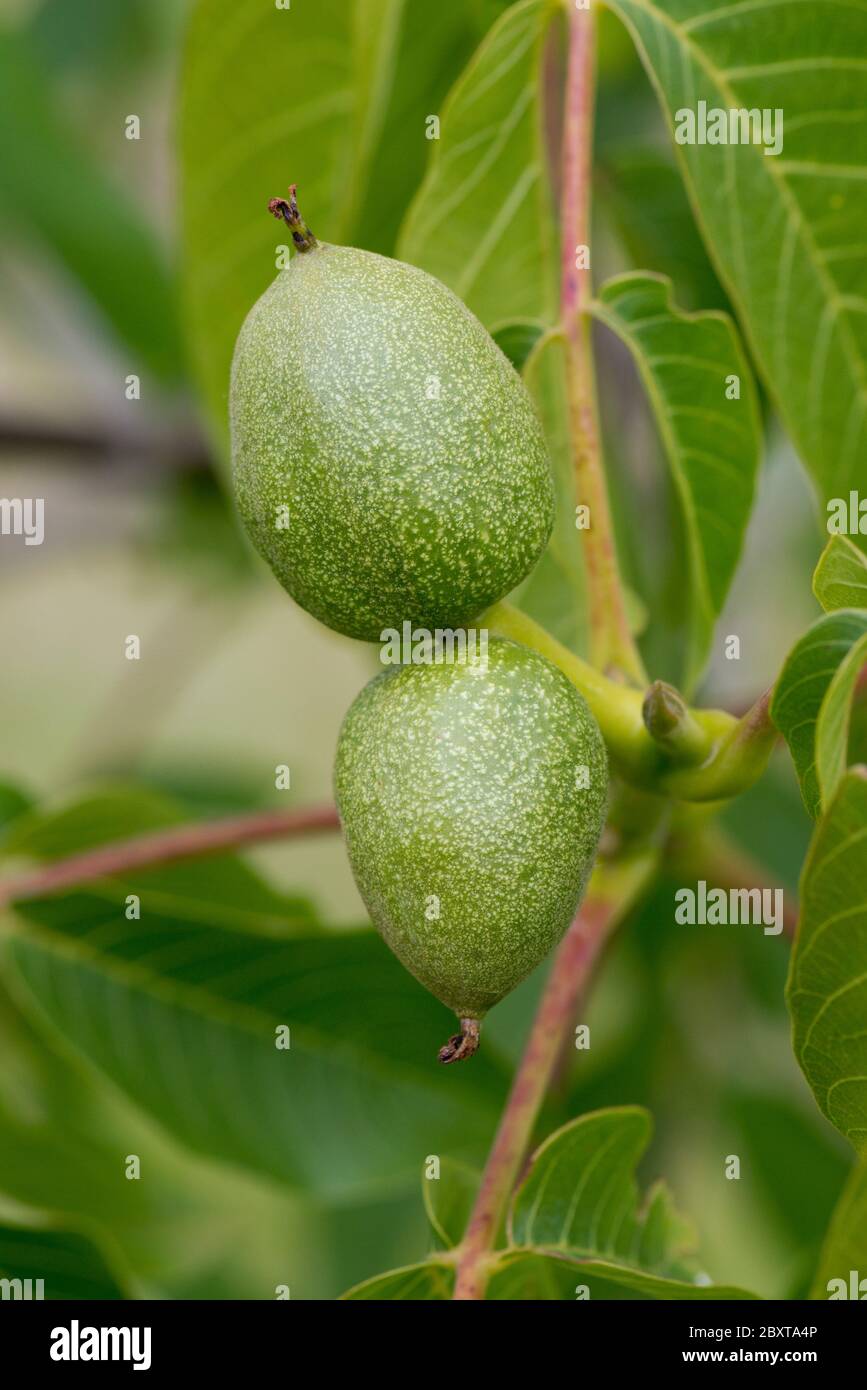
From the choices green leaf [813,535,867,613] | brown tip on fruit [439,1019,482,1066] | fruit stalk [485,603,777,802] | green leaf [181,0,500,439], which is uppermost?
green leaf [181,0,500,439]

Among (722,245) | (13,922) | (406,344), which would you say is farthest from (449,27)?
(13,922)

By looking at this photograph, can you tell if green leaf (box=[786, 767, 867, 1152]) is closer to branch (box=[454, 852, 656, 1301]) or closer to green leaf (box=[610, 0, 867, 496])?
branch (box=[454, 852, 656, 1301])

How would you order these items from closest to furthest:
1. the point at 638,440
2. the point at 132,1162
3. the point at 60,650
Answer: the point at 132,1162
the point at 638,440
the point at 60,650

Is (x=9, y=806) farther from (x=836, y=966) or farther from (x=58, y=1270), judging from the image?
(x=836, y=966)

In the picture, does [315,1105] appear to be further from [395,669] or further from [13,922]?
[395,669]

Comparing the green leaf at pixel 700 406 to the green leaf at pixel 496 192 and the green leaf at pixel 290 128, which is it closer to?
the green leaf at pixel 496 192

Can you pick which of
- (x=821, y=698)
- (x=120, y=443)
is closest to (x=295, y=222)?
(x=821, y=698)

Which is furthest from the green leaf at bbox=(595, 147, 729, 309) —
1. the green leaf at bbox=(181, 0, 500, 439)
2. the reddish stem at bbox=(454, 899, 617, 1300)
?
the reddish stem at bbox=(454, 899, 617, 1300)
